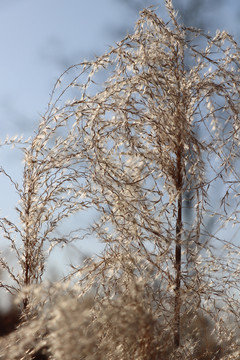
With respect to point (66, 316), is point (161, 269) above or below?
above

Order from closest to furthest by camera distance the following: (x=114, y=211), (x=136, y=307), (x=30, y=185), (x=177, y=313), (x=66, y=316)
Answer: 1. (x=66, y=316)
2. (x=136, y=307)
3. (x=177, y=313)
4. (x=114, y=211)
5. (x=30, y=185)

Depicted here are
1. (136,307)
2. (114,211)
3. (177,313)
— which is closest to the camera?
(136,307)

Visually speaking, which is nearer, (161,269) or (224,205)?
(161,269)

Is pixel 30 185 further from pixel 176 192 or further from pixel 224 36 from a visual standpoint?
pixel 224 36

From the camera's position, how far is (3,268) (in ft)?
13.5

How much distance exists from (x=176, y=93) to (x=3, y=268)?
1.79m

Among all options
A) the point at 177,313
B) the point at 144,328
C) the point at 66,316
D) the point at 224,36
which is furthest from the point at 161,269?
the point at 224,36

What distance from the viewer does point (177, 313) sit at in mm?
3479

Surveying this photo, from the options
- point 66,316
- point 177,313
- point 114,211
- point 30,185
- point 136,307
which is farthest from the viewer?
point 30,185

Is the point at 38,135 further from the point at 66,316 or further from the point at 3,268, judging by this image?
the point at 66,316

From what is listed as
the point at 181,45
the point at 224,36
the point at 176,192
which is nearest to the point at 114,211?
the point at 176,192

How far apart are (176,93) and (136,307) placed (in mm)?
1807

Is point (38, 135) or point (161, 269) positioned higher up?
point (38, 135)

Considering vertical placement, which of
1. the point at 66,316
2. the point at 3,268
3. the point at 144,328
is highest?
the point at 3,268
